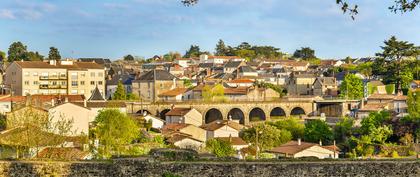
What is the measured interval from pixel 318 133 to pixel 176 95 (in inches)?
1355

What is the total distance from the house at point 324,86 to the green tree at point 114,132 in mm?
54748

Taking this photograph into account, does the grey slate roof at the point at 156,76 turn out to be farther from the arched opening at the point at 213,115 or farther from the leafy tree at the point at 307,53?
the leafy tree at the point at 307,53

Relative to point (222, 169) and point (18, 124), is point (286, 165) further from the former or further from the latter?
point (18, 124)

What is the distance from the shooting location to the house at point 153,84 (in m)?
84.3

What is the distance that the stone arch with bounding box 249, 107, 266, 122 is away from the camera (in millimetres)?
80738

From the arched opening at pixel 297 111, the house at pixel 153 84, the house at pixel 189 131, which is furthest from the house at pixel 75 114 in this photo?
the arched opening at pixel 297 111

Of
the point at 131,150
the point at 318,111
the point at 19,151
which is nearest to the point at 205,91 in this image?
the point at 318,111

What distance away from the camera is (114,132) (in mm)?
36875

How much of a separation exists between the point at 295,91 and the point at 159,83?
83.9 feet

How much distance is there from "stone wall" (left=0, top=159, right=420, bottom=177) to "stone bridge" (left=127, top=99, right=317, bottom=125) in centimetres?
5878

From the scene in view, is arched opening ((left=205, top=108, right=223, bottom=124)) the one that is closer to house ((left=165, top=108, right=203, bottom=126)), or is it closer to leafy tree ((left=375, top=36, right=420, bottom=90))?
house ((left=165, top=108, right=203, bottom=126))

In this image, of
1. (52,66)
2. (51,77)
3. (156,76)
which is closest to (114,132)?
(51,77)

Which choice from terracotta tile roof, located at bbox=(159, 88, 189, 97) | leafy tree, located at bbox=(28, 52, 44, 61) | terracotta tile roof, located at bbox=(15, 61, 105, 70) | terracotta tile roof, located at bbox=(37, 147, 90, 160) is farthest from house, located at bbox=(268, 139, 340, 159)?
leafy tree, located at bbox=(28, 52, 44, 61)

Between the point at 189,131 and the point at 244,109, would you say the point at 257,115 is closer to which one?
the point at 244,109
